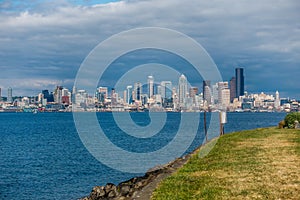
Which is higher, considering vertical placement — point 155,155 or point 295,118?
point 295,118

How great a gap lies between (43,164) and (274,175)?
37.2 meters

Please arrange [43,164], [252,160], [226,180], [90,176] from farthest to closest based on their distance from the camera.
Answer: [43,164] < [90,176] < [252,160] < [226,180]

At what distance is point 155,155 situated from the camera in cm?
5147

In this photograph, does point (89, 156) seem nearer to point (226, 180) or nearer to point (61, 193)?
point (61, 193)

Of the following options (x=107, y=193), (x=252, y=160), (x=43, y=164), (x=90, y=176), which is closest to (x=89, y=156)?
(x=43, y=164)

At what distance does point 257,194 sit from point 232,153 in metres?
9.82

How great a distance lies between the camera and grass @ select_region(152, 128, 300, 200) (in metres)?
13.1

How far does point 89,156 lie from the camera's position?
5616cm

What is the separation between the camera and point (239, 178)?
15391 mm

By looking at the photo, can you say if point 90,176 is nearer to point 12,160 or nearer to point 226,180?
point 12,160

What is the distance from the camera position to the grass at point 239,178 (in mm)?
13133

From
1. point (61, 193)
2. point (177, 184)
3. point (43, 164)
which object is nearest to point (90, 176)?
point (61, 193)

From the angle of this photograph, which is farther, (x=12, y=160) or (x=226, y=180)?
(x=12, y=160)

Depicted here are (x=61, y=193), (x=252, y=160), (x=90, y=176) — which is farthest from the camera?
(x=90, y=176)
